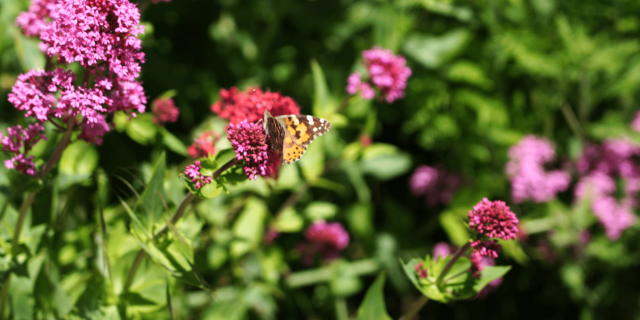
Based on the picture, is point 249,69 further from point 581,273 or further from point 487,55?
point 581,273

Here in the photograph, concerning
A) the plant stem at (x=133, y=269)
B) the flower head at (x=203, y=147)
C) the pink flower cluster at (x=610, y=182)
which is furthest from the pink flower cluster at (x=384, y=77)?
the pink flower cluster at (x=610, y=182)

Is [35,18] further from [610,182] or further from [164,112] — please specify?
[610,182]

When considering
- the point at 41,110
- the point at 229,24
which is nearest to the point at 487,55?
the point at 229,24

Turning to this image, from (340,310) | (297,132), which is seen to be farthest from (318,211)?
(297,132)

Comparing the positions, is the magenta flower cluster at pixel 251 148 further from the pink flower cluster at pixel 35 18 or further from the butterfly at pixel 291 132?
the pink flower cluster at pixel 35 18

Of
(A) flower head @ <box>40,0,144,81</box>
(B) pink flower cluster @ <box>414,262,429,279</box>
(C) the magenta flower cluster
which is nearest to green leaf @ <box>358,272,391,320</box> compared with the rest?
(B) pink flower cluster @ <box>414,262,429,279</box>

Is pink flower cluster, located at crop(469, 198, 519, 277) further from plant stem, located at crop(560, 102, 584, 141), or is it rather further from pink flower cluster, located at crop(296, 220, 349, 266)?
plant stem, located at crop(560, 102, 584, 141)
